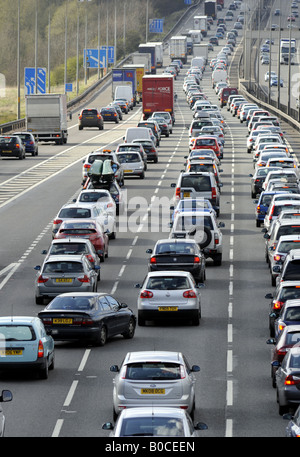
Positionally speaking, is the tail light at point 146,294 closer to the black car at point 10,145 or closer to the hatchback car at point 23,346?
the hatchback car at point 23,346

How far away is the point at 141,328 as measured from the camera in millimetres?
30172

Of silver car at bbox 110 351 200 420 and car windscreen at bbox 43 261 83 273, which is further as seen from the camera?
car windscreen at bbox 43 261 83 273

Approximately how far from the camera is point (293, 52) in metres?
175

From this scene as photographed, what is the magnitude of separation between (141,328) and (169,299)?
956mm

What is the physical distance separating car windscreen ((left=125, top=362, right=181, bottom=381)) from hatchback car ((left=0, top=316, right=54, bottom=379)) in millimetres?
3839

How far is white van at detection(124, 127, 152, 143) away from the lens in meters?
73.6

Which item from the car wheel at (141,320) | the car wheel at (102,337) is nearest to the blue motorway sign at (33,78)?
the car wheel at (141,320)

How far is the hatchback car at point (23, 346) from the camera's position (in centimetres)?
2389

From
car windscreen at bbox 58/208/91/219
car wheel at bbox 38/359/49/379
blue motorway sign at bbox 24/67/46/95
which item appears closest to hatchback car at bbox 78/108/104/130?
blue motorway sign at bbox 24/67/46/95

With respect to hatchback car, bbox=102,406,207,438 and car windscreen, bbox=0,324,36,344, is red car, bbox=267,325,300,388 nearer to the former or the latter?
car windscreen, bbox=0,324,36,344

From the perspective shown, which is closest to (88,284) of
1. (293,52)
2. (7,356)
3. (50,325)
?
(50,325)

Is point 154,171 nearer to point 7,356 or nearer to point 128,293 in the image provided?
point 128,293

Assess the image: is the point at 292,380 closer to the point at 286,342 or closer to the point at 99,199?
the point at 286,342

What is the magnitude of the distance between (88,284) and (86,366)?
7116mm
